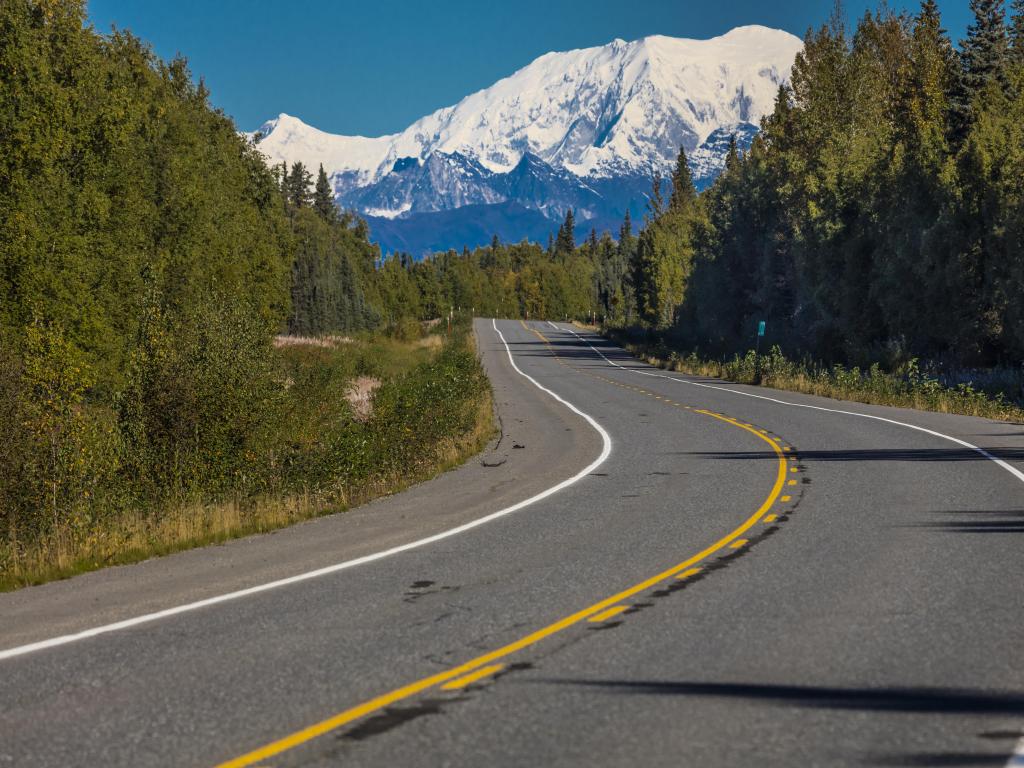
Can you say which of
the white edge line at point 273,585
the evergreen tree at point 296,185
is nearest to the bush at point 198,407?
the white edge line at point 273,585

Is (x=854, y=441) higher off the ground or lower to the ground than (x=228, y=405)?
lower

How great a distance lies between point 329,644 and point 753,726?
307cm

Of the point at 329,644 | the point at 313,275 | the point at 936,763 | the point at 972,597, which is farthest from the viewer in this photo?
the point at 313,275

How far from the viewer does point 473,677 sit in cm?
663

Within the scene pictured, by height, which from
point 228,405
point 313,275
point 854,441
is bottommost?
point 854,441

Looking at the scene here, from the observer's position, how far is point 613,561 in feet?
33.8

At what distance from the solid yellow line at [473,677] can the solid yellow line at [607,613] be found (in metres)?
1.36

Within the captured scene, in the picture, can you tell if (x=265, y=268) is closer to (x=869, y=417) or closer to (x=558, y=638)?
(x=869, y=417)

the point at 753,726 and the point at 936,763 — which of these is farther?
the point at 753,726

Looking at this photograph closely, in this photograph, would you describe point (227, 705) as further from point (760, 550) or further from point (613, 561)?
point (760, 550)

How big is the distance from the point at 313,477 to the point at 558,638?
9.23 meters

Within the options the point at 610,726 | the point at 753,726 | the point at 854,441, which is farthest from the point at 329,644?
the point at 854,441

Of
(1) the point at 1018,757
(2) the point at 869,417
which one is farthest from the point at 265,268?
(1) the point at 1018,757

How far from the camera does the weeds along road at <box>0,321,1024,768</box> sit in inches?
219
